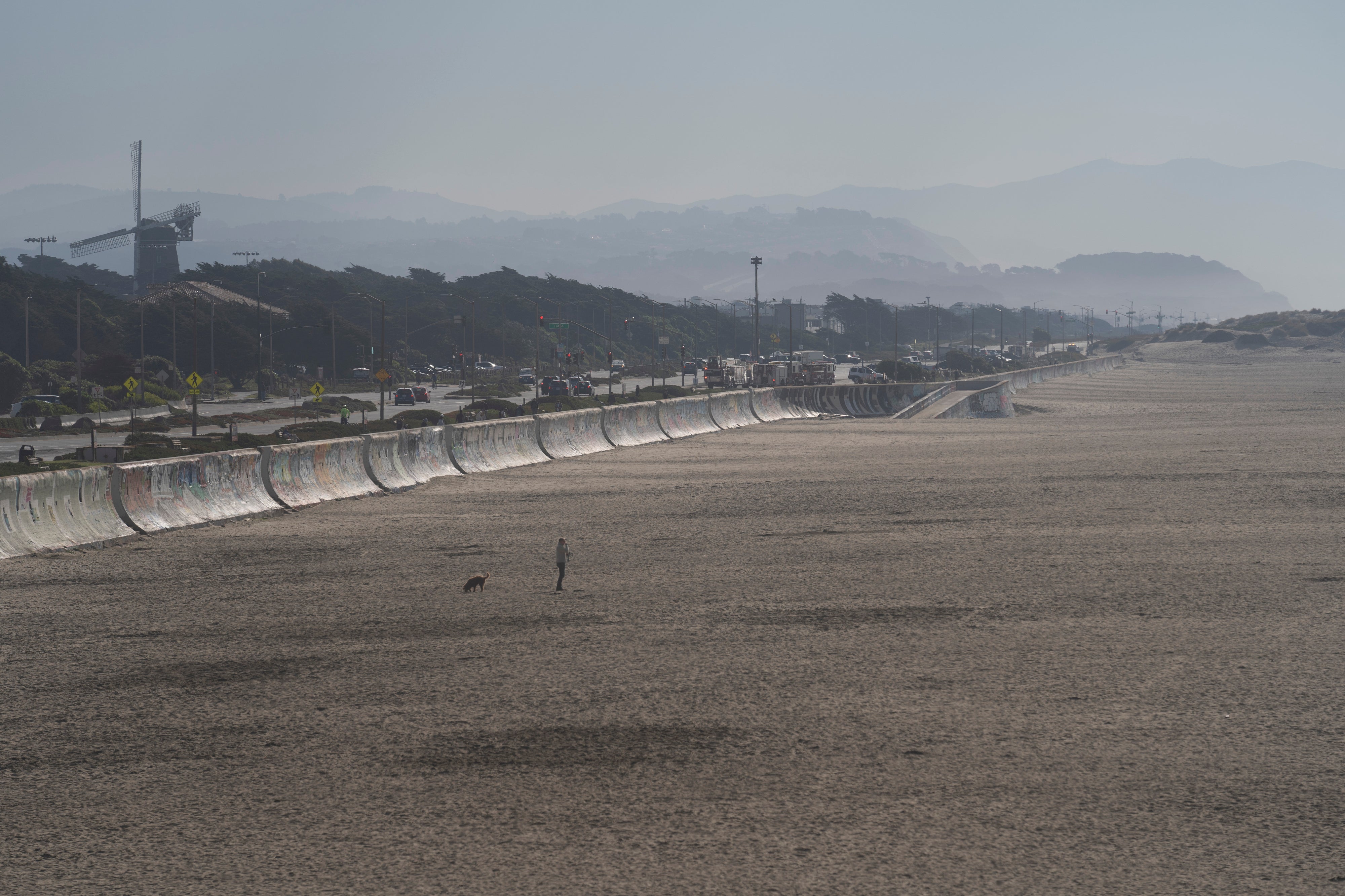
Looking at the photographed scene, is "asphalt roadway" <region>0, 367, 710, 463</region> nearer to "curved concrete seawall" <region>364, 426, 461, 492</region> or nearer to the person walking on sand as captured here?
"curved concrete seawall" <region>364, 426, 461, 492</region>

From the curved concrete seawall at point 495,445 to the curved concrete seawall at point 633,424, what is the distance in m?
5.05

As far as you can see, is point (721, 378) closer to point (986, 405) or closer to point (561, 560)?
point (986, 405)

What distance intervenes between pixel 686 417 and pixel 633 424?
5061mm

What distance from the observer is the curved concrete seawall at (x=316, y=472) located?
20.9m

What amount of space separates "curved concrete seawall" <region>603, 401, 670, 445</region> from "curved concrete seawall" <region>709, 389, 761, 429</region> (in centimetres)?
603

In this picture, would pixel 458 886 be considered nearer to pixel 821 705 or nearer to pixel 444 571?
pixel 821 705

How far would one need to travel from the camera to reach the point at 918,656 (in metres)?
10.3

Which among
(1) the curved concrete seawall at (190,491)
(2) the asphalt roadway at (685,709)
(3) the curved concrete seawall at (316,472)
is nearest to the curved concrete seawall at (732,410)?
(3) the curved concrete seawall at (316,472)

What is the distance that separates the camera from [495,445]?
2919 centimetres

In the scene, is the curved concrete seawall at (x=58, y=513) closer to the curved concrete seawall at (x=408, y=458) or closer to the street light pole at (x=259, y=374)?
the curved concrete seawall at (x=408, y=458)

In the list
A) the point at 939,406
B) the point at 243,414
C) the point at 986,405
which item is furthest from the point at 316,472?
the point at 986,405

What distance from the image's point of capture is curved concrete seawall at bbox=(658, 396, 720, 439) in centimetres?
4106

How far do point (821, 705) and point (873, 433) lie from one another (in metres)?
36.0

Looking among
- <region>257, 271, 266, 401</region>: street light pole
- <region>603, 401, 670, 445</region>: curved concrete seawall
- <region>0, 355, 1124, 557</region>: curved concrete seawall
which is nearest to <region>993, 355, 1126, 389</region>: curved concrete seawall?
<region>603, 401, 670, 445</region>: curved concrete seawall
